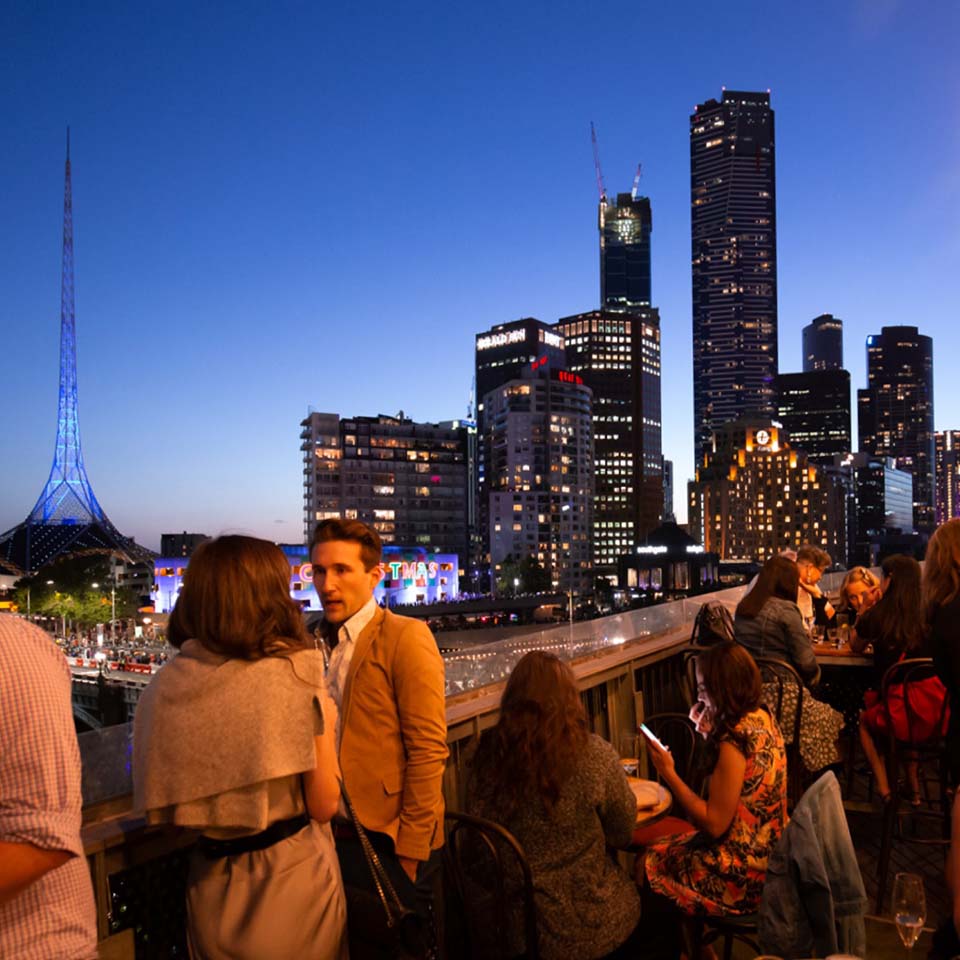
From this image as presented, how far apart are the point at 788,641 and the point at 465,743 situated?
2.84 meters

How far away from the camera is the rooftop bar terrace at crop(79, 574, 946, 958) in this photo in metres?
2.20

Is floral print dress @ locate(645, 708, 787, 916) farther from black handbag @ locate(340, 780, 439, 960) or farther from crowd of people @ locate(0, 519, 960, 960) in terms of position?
black handbag @ locate(340, 780, 439, 960)

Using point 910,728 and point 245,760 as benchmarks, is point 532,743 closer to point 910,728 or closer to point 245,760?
point 245,760

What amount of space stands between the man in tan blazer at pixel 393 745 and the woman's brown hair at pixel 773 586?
11.9 ft

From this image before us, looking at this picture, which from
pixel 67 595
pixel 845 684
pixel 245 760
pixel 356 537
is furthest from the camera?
pixel 67 595

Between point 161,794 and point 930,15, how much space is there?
23.4 metres

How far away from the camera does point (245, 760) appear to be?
200 centimetres

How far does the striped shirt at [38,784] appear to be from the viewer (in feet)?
4.65

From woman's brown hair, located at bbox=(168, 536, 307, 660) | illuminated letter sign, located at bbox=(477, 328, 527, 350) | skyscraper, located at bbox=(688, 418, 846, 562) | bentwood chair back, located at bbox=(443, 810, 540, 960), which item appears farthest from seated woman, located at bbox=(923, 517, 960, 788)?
illuminated letter sign, located at bbox=(477, 328, 527, 350)

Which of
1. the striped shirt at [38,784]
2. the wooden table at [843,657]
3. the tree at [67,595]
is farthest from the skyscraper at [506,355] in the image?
the striped shirt at [38,784]

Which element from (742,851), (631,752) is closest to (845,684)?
(631,752)

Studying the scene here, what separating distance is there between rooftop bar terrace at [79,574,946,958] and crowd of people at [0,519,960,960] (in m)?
Result: 0.19

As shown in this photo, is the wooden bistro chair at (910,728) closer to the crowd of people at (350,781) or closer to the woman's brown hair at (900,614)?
the crowd of people at (350,781)

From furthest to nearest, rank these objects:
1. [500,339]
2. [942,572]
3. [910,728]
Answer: [500,339]
[910,728]
[942,572]
